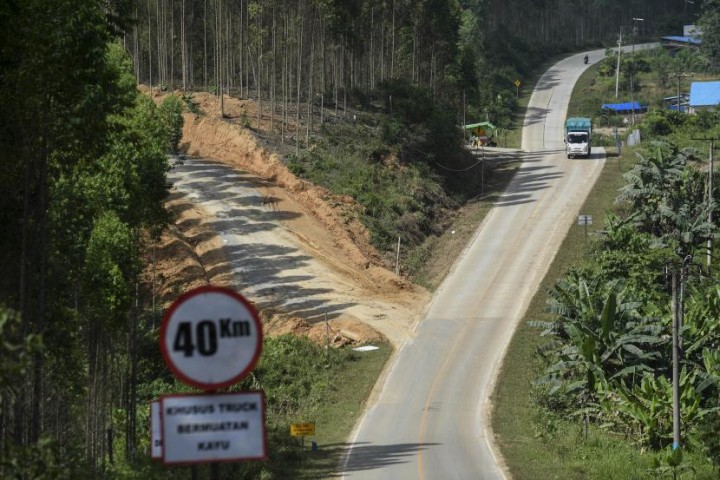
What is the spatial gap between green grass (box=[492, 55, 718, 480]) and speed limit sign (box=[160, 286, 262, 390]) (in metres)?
27.5

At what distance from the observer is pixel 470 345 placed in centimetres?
5409

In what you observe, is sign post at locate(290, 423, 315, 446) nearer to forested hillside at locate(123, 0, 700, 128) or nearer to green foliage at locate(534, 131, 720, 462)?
green foliage at locate(534, 131, 720, 462)

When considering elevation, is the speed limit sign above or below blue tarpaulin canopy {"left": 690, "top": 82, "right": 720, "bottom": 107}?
above

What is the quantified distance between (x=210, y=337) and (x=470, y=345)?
46792 millimetres

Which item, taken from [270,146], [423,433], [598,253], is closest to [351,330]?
[423,433]

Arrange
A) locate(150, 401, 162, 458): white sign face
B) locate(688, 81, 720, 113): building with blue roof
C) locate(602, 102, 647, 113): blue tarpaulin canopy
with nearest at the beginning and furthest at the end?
locate(150, 401, 162, 458): white sign face, locate(688, 81, 720, 113): building with blue roof, locate(602, 102, 647, 113): blue tarpaulin canopy

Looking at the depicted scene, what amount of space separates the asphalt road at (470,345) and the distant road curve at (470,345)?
46 mm

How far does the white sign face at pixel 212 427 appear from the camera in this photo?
812 centimetres

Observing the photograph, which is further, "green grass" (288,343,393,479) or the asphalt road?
the asphalt road

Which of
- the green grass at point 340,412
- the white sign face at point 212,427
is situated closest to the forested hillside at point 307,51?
the green grass at point 340,412

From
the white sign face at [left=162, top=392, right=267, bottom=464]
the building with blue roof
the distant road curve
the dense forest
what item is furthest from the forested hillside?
the white sign face at [left=162, top=392, right=267, bottom=464]

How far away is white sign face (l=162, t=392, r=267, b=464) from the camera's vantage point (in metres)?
8.12

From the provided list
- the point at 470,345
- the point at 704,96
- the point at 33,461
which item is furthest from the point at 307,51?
the point at 33,461

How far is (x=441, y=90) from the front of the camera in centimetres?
11625
